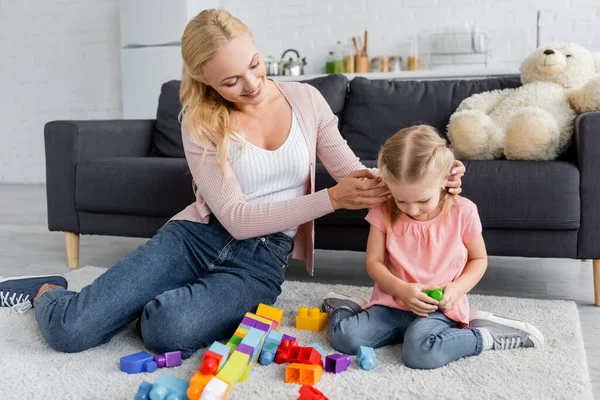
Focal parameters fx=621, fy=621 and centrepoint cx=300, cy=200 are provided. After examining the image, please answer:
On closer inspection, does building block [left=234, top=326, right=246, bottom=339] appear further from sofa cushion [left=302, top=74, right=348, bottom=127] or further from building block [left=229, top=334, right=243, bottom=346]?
sofa cushion [left=302, top=74, right=348, bottom=127]

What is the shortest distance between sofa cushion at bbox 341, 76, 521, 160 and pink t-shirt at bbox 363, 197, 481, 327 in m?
1.03

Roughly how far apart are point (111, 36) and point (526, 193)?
4252 mm

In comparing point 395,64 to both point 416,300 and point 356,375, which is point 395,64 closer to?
point 416,300

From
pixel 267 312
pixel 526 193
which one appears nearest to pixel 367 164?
pixel 526 193

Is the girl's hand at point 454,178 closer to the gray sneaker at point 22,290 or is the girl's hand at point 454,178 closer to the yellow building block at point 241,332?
the yellow building block at point 241,332

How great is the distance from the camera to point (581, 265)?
2516 mm

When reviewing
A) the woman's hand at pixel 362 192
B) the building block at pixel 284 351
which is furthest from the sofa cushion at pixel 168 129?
the building block at pixel 284 351

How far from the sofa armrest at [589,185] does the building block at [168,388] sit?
1.34 m

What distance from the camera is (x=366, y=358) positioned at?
54.2 inches

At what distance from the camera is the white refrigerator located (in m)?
4.51

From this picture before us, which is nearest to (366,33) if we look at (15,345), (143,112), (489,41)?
(489,41)

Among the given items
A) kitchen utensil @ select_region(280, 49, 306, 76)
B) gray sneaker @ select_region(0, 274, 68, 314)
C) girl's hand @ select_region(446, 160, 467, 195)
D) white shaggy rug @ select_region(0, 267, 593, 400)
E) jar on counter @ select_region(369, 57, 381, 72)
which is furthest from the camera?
kitchen utensil @ select_region(280, 49, 306, 76)

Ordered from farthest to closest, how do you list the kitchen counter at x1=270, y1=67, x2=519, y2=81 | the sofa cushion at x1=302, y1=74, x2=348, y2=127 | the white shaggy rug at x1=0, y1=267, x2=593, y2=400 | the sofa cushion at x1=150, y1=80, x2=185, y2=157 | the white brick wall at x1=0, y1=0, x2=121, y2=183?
1. the white brick wall at x1=0, y1=0, x2=121, y2=183
2. the kitchen counter at x1=270, y1=67, x2=519, y2=81
3. the sofa cushion at x1=150, y1=80, x2=185, y2=157
4. the sofa cushion at x1=302, y1=74, x2=348, y2=127
5. the white shaggy rug at x1=0, y1=267, x2=593, y2=400

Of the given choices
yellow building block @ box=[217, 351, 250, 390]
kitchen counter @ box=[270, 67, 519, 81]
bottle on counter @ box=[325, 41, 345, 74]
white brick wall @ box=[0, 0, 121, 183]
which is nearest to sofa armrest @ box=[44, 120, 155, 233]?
yellow building block @ box=[217, 351, 250, 390]
